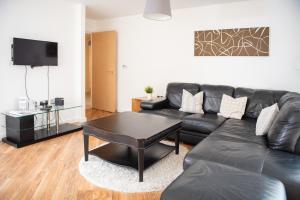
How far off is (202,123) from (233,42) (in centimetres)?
169

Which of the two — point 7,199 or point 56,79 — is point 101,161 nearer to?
point 7,199

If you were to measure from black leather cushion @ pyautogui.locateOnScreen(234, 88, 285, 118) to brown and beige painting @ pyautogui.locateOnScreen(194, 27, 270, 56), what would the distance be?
0.69m

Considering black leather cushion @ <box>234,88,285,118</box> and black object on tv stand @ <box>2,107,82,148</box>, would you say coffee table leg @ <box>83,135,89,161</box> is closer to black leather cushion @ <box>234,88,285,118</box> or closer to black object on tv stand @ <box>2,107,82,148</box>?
black object on tv stand @ <box>2,107,82,148</box>

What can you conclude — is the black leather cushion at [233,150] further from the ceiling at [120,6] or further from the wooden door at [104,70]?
the wooden door at [104,70]

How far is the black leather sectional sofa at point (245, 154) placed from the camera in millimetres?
1354

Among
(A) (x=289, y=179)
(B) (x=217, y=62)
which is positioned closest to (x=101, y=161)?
(A) (x=289, y=179)

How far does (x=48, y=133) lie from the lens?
3.73m

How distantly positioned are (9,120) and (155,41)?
313cm

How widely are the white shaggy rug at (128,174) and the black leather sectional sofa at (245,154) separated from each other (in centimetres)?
51

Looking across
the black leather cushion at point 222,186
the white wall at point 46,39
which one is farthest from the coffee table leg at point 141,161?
the white wall at point 46,39

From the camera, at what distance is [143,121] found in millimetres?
2918

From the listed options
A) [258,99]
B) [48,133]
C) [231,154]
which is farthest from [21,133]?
[258,99]

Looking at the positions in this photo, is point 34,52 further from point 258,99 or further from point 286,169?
point 286,169

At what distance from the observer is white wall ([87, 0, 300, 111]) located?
3570 mm
